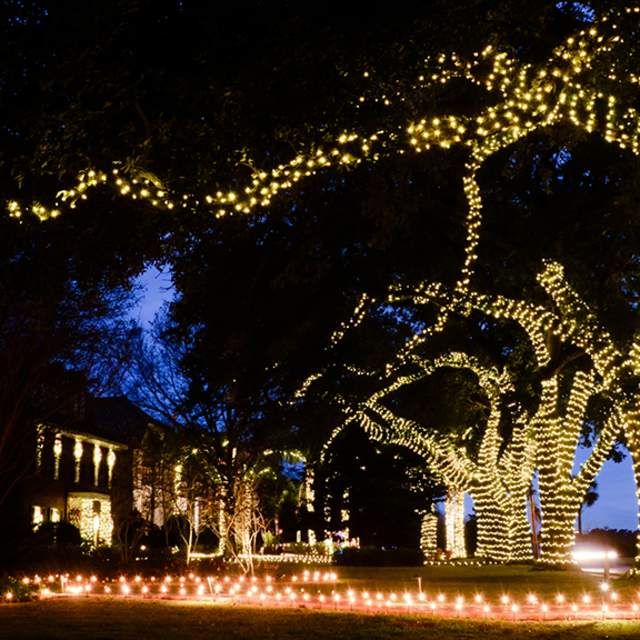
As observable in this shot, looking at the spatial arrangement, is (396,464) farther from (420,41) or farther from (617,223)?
(420,41)

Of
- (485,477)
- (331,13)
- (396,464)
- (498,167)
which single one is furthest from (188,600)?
(396,464)

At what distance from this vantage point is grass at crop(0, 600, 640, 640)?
9000 millimetres

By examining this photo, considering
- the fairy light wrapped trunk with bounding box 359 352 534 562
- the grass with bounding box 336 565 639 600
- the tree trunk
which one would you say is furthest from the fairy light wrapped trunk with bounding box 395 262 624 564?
the tree trunk

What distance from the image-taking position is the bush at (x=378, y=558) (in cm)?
2880

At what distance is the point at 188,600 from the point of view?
547 inches

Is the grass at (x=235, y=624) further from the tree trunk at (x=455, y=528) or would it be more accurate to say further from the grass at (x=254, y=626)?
the tree trunk at (x=455, y=528)

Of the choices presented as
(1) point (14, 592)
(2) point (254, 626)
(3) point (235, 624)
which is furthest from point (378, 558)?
(2) point (254, 626)

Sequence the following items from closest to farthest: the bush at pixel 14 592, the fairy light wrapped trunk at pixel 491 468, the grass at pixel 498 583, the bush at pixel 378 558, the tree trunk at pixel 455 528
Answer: the bush at pixel 14 592
the grass at pixel 498 583
the fairy light wrapped trunk at pixel 491 468
the bush at pixel 378 558
the tree trunk at pixel 455 528

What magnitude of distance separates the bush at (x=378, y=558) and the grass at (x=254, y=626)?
1729 cm

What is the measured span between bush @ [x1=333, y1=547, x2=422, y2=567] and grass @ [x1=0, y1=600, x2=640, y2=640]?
17.3 meters

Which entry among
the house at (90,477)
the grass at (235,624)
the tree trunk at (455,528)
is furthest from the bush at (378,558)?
the grass at (235,624)

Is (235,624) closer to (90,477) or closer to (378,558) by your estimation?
(378,558)

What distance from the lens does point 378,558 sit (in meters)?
28.8

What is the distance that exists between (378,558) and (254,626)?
19.5m
